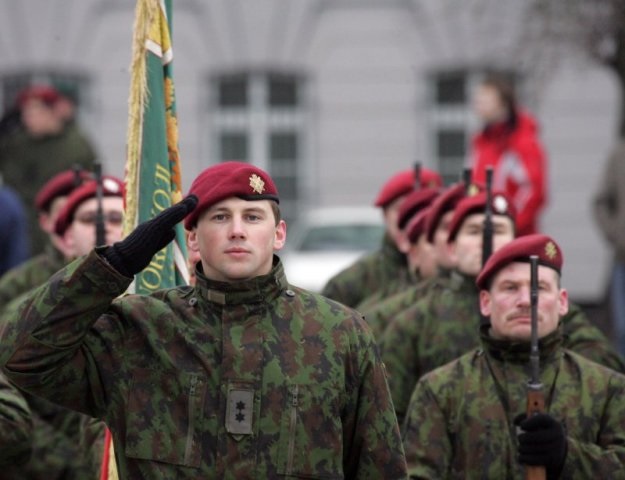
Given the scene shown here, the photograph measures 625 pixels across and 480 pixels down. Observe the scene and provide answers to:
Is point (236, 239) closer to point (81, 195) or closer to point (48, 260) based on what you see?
point (81, 195)

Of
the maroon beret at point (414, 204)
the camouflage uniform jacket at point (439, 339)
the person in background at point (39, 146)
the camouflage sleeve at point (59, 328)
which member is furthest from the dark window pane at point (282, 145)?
the camouflage sleeve at point (59, 328)

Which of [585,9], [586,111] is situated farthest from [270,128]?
[585,9]

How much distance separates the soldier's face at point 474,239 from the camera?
324 inches

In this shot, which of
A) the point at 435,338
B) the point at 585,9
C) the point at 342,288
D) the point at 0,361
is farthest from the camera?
the point at 585,9

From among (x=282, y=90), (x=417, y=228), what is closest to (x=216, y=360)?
(x=417, y=228)

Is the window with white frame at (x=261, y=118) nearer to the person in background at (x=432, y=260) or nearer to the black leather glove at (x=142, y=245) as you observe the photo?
the person in background at (x=432, y=260)

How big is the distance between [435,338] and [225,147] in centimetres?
1567

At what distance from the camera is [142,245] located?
539cm

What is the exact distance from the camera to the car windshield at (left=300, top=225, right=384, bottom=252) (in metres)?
18.3

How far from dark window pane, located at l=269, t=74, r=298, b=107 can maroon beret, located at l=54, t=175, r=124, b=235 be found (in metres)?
14.3

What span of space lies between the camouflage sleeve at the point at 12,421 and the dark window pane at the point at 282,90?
16.8 meters

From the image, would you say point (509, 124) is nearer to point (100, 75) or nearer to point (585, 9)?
point (585, 9)

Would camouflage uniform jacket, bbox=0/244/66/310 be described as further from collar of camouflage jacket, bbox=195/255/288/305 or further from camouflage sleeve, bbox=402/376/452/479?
collar of camouflage jacket, bbox=195/255/288/305

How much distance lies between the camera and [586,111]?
911 inches
